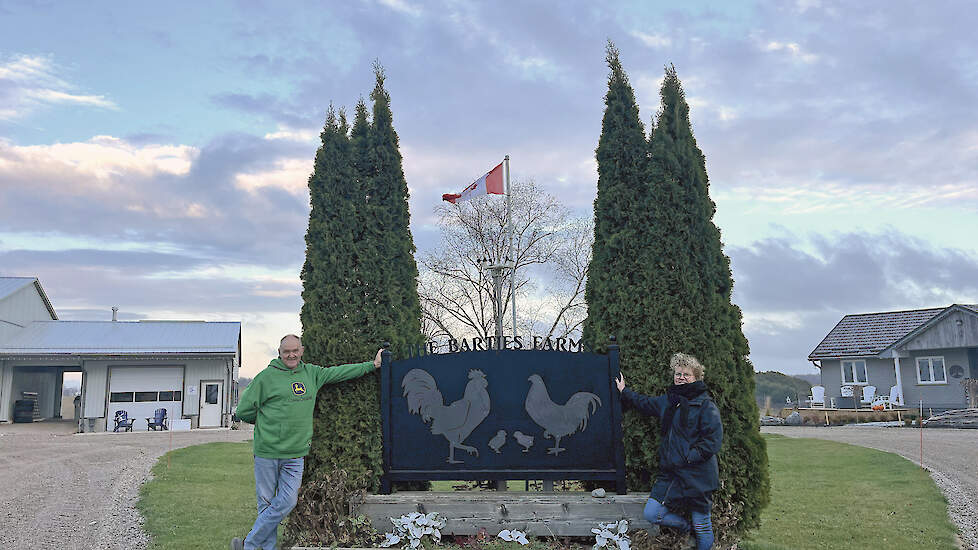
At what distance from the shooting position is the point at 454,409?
19.7 ft

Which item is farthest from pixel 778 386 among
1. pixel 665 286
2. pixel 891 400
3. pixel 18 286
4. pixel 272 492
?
pixel 272 492

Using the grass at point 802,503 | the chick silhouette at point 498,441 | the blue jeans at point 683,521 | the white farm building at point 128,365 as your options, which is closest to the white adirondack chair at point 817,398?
Answer: the grass at point 802,503

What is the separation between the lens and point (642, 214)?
247 inches

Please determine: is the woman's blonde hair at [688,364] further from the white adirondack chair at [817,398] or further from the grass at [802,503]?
the white adirondack chair at [817,398]

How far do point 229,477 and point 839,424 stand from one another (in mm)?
23882

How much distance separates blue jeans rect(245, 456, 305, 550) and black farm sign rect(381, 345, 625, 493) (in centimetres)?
94

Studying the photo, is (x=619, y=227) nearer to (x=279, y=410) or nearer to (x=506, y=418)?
(x=506, y=418)

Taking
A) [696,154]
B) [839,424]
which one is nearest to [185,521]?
[696,154]

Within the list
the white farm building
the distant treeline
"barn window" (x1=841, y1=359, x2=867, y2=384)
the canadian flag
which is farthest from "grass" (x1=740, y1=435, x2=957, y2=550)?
the distant treeline

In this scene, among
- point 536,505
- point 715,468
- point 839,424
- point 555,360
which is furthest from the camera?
point 839,424

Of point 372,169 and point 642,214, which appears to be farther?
point 372,169

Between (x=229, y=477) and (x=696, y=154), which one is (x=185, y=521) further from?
(x=696, y=154)

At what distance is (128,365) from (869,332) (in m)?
34.9

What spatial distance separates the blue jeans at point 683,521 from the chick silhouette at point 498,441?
4.56 ft
